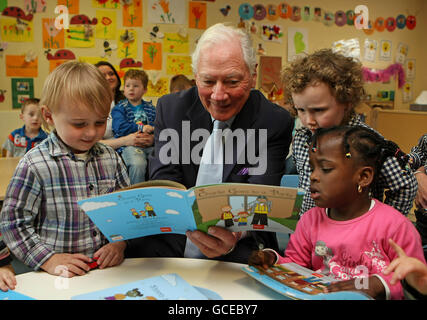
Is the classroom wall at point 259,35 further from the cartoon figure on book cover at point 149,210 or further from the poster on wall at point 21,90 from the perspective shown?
the cartoon figure on book cover at point 149,210

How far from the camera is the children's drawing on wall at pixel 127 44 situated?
4535 millimetres

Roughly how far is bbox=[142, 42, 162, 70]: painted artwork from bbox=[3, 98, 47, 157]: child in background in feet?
4.72

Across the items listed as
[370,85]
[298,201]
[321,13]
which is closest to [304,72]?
[298,201]

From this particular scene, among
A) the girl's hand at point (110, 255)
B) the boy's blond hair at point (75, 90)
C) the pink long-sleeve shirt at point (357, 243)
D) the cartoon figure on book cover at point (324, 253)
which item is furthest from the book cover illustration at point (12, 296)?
the cartoon figure on book cover at point (324, 253)

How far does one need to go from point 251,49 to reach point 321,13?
4542 millimetres

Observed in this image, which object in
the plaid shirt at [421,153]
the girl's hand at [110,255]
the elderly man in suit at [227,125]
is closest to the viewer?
the girl's hand at [110,255]

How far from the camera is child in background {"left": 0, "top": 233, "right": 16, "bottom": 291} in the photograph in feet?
3.30

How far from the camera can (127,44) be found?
4570 mm

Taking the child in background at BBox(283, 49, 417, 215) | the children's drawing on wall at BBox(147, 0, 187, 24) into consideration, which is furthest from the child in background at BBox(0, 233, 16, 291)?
the children's drawing on wall at BBox(147, 0, 187, 24)

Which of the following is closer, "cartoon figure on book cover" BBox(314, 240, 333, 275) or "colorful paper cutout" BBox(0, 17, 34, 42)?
"cartoon figure on book cover" BBox(314, 240, 333, 275)

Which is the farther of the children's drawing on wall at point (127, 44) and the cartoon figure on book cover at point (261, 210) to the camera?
the children's drawing on wall at point (127, 44)

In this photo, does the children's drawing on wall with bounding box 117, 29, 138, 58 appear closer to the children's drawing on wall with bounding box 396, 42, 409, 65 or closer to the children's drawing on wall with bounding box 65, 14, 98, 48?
the children's drawing on wall with bounding box 65, 14, 98, 48

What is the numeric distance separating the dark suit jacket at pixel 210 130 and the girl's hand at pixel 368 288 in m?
0.61

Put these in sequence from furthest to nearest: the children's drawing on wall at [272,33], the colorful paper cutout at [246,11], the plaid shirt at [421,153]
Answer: the children's drawing on wall at [272,33] < the colorful paper cutout at [246,11] < the plaid shirt at [421,153]
